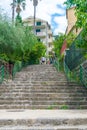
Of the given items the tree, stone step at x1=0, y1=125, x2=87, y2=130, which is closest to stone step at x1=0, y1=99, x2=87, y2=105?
the tree

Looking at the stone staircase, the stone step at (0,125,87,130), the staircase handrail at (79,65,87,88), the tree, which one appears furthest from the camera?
the staircase handrail at (79,65,87,88)

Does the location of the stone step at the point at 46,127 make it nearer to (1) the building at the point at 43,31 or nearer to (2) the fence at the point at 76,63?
(2) the fence at the point at 76,63

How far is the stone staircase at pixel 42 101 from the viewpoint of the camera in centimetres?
1082

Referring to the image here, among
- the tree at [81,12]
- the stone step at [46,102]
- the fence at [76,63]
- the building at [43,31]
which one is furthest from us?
the building at [43,31]

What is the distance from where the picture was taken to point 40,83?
19328 mm

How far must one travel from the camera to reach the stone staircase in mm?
10820

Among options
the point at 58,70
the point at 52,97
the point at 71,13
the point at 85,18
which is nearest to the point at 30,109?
the point at 52,97

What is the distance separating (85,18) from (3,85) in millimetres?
7997

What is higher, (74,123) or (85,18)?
(85,18)

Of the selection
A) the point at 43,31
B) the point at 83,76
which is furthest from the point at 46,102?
the point at 43,31

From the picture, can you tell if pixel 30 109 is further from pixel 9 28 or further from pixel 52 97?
pixel 9 28

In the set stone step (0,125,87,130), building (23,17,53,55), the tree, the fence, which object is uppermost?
the tree

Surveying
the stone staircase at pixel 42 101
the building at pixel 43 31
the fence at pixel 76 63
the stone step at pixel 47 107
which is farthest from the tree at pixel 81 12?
the building at pixel 43 31

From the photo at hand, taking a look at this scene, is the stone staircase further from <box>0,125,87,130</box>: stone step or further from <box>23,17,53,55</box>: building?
<box>23,17,53,55</box>: building
